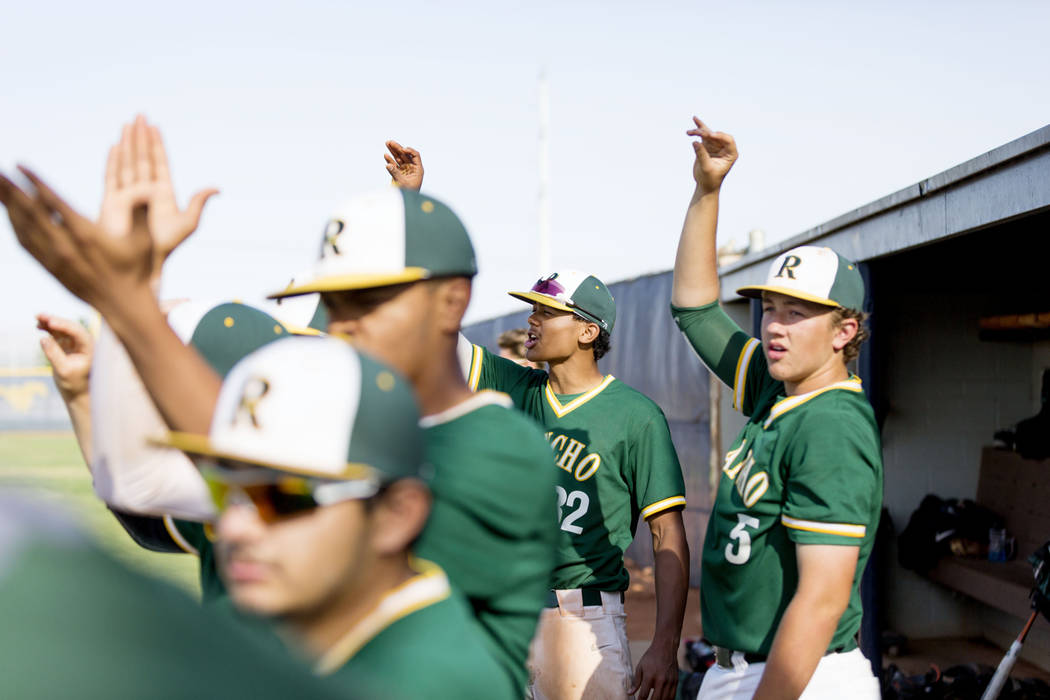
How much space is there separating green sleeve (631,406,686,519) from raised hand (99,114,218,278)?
2.07 meters

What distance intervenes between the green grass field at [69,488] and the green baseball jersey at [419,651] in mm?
214

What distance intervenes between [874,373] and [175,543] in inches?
177

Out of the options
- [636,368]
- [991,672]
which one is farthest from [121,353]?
[636,368]

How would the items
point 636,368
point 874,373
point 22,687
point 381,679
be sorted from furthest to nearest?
point 636,368 < point 874,373 < point 381,679 < point 22,687

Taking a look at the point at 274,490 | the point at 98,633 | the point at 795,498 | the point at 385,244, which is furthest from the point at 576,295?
the point at 98,633

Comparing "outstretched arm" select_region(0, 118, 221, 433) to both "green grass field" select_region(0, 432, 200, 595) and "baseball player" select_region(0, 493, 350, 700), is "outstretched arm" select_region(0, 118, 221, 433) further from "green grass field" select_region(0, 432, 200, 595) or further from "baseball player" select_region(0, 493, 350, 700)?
"baseball player" select_region(0, 493, 350, 700)

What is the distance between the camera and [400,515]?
3.74 feet

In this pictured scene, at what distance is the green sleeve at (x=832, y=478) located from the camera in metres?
2.21

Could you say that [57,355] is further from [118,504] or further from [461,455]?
[461,455]

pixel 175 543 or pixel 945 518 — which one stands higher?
pixel 175 543

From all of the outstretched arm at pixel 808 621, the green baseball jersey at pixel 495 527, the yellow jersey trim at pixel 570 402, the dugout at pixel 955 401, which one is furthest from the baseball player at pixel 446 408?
the dugout at pixel 955 401

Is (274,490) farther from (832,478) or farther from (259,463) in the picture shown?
(832,478)

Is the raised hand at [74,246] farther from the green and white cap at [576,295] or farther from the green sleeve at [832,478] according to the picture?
the green and white cap at [576,295]

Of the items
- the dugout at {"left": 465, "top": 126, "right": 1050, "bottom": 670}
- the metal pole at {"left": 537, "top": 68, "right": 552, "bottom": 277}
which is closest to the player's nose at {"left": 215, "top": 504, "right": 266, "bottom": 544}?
the dugout at {"left": 465, "top": 126, "right": 1050, "bottom": 670}
